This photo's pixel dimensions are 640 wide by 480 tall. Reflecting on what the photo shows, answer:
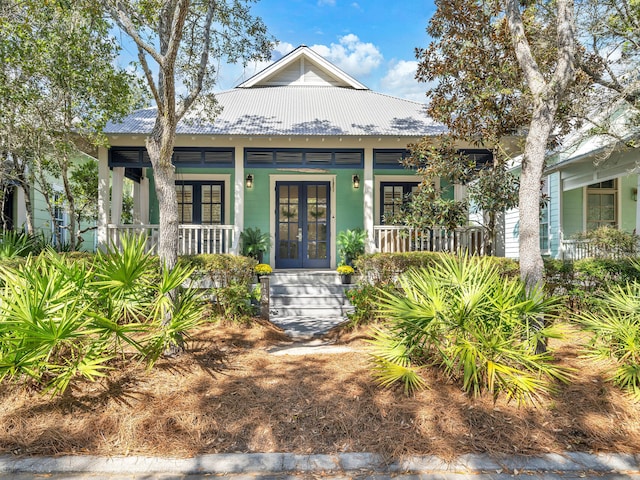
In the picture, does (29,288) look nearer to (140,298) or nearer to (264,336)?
(140,298)

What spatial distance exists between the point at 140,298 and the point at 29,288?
0.98 m

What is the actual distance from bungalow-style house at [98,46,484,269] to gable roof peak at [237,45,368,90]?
0.03 metres

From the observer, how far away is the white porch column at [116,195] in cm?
904

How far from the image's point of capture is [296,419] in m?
3.38

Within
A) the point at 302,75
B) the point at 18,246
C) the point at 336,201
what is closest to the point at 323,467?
the point at 18,246

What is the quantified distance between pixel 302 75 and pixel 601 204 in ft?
31.3

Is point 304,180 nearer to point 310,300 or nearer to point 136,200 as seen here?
point 310,300

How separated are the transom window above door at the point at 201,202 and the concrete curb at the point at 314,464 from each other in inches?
343

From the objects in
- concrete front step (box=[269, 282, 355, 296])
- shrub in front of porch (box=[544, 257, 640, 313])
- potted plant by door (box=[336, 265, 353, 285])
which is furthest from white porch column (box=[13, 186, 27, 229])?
shrub in front of porch (box=[544, 257, 640, 313])

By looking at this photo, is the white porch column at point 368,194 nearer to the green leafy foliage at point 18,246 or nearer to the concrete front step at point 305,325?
the concrete front step at point 305,325

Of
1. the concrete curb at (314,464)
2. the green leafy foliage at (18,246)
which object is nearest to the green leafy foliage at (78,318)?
the concrete curb at (314,464)

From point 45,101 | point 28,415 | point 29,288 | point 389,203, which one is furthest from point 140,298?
point 389,203

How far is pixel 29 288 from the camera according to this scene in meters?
3.79

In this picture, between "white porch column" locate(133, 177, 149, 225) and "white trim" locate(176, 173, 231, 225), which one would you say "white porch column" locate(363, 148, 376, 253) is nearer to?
"white trim" locate(176, 173, 231, 225)
